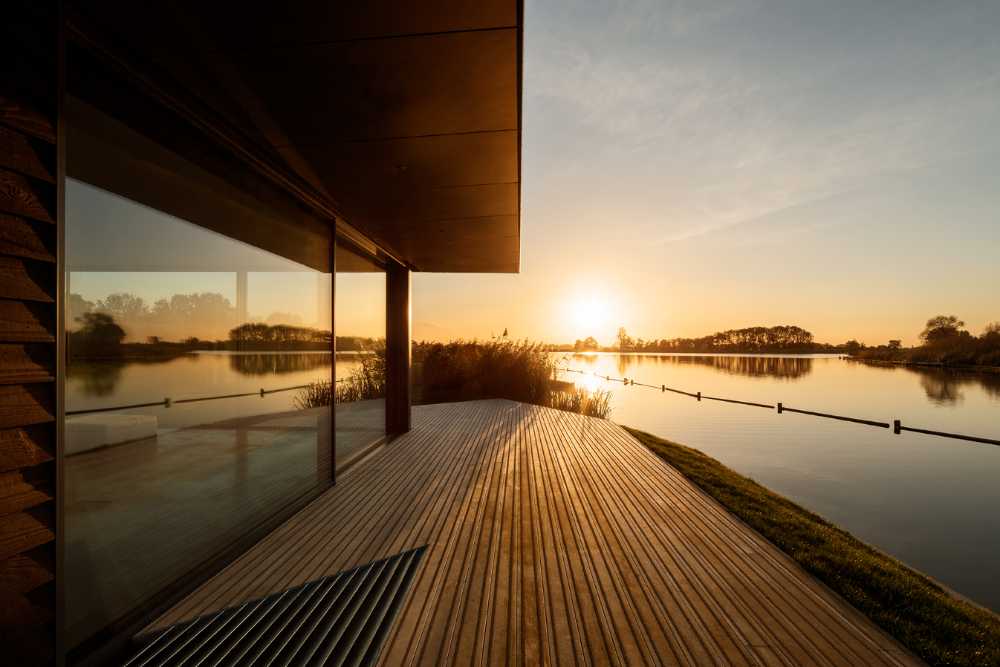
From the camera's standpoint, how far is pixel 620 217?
11.5 m

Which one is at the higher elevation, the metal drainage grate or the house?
the house

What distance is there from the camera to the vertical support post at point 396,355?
200 inches

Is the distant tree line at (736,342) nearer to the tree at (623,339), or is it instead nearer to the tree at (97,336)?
the tree at (623,339)

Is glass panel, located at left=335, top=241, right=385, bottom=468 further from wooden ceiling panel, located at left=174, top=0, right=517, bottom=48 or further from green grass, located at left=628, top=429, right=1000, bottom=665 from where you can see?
green grass, located at left=628, top=429, right=1000, bottom=665

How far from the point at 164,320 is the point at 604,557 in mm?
2394

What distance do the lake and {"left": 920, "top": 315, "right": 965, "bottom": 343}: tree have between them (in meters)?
32.7

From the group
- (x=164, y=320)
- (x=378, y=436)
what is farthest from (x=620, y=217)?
(x=164, y=320)

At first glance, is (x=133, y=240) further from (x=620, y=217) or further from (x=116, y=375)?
(x=620, y=217)

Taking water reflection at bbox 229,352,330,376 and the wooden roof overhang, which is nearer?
the wooden roof overhang

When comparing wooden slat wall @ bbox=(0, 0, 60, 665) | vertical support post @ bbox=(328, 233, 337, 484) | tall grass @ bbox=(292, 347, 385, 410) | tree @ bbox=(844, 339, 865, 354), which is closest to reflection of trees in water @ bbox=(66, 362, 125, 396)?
wooden slat wall @ bbox=(0, 0, 60, 665)

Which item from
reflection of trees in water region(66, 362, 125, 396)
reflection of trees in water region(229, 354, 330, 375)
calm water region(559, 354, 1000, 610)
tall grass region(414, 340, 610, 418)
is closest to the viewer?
reflection of trees in water region(66, 362, 125, 396)

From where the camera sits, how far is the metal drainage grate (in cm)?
139

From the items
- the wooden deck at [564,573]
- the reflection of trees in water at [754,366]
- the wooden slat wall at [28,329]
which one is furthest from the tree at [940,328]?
the wooden slat wall at [28,329]

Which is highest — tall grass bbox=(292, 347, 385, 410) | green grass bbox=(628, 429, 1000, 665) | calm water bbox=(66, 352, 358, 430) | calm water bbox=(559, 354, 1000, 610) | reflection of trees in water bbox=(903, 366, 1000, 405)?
calm water bbox=(66, 352, 358, 430)
